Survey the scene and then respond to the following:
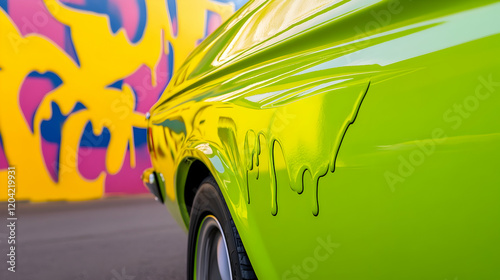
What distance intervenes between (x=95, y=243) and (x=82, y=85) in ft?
9.00

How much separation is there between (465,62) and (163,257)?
281cm

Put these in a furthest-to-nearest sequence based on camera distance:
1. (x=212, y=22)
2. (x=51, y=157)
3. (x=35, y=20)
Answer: (x=212, y=22)
(x=51, y=157)
(x=35, y=20)

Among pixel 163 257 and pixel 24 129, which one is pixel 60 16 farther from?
pixel 163 257

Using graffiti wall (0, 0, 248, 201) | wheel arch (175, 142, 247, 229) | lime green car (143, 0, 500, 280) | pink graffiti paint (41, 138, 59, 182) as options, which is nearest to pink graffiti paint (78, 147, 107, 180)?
graffiti wall (0, 0, 248, 201)

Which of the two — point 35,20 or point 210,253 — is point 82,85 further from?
point 210,253

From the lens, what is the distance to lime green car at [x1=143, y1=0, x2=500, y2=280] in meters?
0.54

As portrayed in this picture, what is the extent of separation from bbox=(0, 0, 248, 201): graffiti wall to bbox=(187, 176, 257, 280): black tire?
14.4 feet

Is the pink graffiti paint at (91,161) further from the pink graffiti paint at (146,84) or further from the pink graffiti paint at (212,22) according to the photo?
the pink graffiti paint at (212,22)

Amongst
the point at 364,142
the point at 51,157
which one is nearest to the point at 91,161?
the point at 51,157

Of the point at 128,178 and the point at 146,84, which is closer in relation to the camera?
the point at 128,178

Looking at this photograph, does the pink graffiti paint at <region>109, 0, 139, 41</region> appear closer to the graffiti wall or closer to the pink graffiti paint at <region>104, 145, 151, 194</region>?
the graffiti wall

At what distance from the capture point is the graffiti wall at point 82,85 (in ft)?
17.3

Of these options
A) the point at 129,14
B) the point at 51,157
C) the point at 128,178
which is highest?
the point at 129,14

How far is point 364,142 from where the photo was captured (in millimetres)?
690
